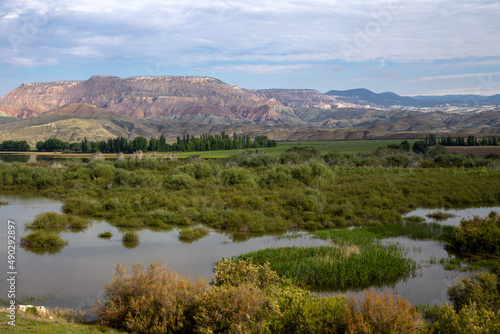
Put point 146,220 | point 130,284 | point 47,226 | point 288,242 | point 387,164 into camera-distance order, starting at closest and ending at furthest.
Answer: point 130,284
point 288,242
point 47,226
point 146,220
point 387,164

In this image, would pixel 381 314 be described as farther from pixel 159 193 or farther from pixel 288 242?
pixel 159 193

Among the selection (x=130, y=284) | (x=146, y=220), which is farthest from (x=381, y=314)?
(x=146, y=220)

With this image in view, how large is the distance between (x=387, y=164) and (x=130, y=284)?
178 ft

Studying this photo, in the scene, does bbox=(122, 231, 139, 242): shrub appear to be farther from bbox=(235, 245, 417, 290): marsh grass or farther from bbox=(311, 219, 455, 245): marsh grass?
bbox=(311, 219, 455, 245): marsh grass

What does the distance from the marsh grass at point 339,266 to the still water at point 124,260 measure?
709mm

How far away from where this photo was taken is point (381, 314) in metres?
9.30

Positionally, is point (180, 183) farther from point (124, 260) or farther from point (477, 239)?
point (477, 239)

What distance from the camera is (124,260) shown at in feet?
60.7

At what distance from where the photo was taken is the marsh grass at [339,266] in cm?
1565

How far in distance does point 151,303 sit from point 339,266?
8359 millimetres

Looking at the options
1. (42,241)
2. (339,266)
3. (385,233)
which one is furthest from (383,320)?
(42,241)

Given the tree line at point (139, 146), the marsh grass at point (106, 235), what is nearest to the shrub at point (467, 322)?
the marsh grass at point (106, 235)

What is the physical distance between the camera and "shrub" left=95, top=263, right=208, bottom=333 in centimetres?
1019

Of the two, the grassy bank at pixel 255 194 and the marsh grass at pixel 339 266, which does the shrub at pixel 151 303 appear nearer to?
the marsh grass at pixel 339 266
